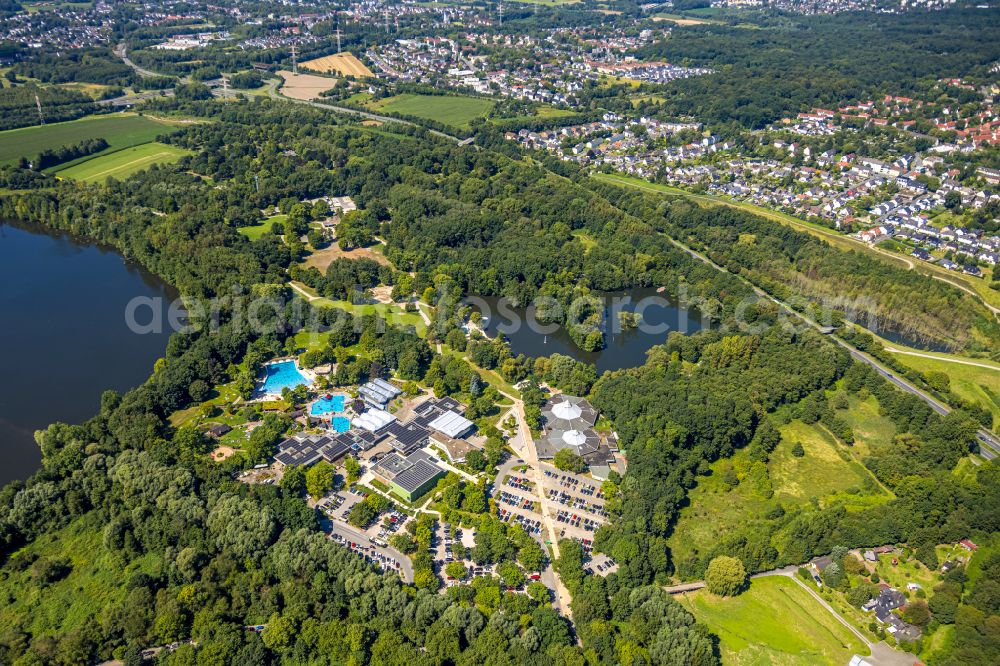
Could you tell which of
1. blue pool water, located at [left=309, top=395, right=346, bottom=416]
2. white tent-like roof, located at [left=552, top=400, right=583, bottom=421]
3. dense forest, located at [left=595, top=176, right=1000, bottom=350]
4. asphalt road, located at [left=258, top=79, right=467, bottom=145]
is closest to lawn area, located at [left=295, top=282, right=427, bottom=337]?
blue pool water, located at [left=309, top=395, right=346, bottom=416]

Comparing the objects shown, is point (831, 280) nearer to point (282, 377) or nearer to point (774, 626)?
point (774, 626)

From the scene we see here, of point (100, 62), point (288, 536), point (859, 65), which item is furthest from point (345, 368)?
point (859, 65)

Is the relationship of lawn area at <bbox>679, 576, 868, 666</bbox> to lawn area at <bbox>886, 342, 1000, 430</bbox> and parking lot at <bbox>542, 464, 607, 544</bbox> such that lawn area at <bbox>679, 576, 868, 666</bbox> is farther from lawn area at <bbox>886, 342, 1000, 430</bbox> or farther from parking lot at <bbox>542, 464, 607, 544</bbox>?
lawn area at <bbox>886, 342, 1000, 430</bbox>

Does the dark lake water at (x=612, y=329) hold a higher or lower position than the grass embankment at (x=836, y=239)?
lower

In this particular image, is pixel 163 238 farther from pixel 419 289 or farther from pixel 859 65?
pixel 859 65

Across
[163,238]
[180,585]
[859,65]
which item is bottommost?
[180,585]

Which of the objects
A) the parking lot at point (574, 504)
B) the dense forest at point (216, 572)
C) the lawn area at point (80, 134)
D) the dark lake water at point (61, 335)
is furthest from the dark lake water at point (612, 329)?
the lawn area at point (80, 134)

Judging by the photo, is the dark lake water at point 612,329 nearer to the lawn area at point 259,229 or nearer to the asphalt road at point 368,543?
the asphalt road at point 368,543
